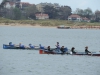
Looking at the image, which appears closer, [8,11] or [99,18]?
[8,11]

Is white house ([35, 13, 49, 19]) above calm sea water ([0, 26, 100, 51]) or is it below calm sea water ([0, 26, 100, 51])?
above

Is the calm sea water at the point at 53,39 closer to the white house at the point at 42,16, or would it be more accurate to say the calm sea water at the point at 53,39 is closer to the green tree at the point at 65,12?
the green tree at the point at 65,12

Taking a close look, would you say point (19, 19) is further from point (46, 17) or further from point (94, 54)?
point (94, 54)

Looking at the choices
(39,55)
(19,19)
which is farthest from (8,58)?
(19,19)

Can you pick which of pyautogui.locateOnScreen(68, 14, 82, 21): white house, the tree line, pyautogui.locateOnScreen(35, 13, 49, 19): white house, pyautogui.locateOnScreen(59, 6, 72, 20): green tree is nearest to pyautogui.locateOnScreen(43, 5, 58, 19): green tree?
the tree line

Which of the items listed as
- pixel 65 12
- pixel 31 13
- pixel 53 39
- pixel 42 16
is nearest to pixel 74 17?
pixel 65 12

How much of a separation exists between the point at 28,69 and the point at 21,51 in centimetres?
1758

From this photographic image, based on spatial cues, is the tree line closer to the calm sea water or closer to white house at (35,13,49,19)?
white house at (35,13,49,19)

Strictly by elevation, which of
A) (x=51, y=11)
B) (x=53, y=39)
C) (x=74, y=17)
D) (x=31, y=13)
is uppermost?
(x=51, y=11)

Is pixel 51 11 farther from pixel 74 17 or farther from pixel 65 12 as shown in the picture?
pixel 74 17

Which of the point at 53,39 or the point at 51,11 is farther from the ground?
the point at 51,11

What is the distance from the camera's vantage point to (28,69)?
45.7 m

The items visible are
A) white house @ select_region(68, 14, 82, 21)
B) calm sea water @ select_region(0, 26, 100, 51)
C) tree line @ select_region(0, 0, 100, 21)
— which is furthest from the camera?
white house @ select_region(68, 14, 82, 21)

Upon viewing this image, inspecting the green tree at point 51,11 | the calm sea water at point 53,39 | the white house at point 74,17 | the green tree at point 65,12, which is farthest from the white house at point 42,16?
the calm sea water at point 53,39
